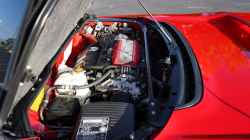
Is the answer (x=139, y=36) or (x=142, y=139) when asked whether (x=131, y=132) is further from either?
(x=139, y=36)

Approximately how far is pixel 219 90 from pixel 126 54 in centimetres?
110

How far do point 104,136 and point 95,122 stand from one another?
14cm

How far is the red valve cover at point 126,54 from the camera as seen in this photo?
6.73 ft

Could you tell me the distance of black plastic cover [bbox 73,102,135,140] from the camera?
4.00 feet

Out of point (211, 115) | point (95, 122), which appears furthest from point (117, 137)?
point (211, 115)

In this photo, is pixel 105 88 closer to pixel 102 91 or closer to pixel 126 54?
pixel 102 91

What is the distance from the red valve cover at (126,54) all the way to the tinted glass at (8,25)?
1080mm

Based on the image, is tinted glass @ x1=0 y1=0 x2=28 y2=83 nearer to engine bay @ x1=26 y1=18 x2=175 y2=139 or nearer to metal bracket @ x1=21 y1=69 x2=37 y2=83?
metal bracket @ x1=21 y1=69 x2=37 y2=83

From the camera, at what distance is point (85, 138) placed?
1.21 meters

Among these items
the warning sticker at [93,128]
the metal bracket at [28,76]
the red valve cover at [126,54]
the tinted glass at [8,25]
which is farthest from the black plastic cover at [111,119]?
the red valve cover at [126,54]

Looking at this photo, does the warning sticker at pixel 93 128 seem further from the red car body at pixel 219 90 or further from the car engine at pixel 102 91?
the red car body at pixel 219 90

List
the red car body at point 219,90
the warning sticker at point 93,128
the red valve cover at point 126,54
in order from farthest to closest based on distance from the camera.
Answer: the red valve cover at point 126,54
the warning sticker at point 93,128
the red car body at point 219,90

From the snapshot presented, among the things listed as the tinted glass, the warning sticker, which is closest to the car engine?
the warning sticker

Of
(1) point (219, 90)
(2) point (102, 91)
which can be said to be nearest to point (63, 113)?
(2) point (102, 91)
